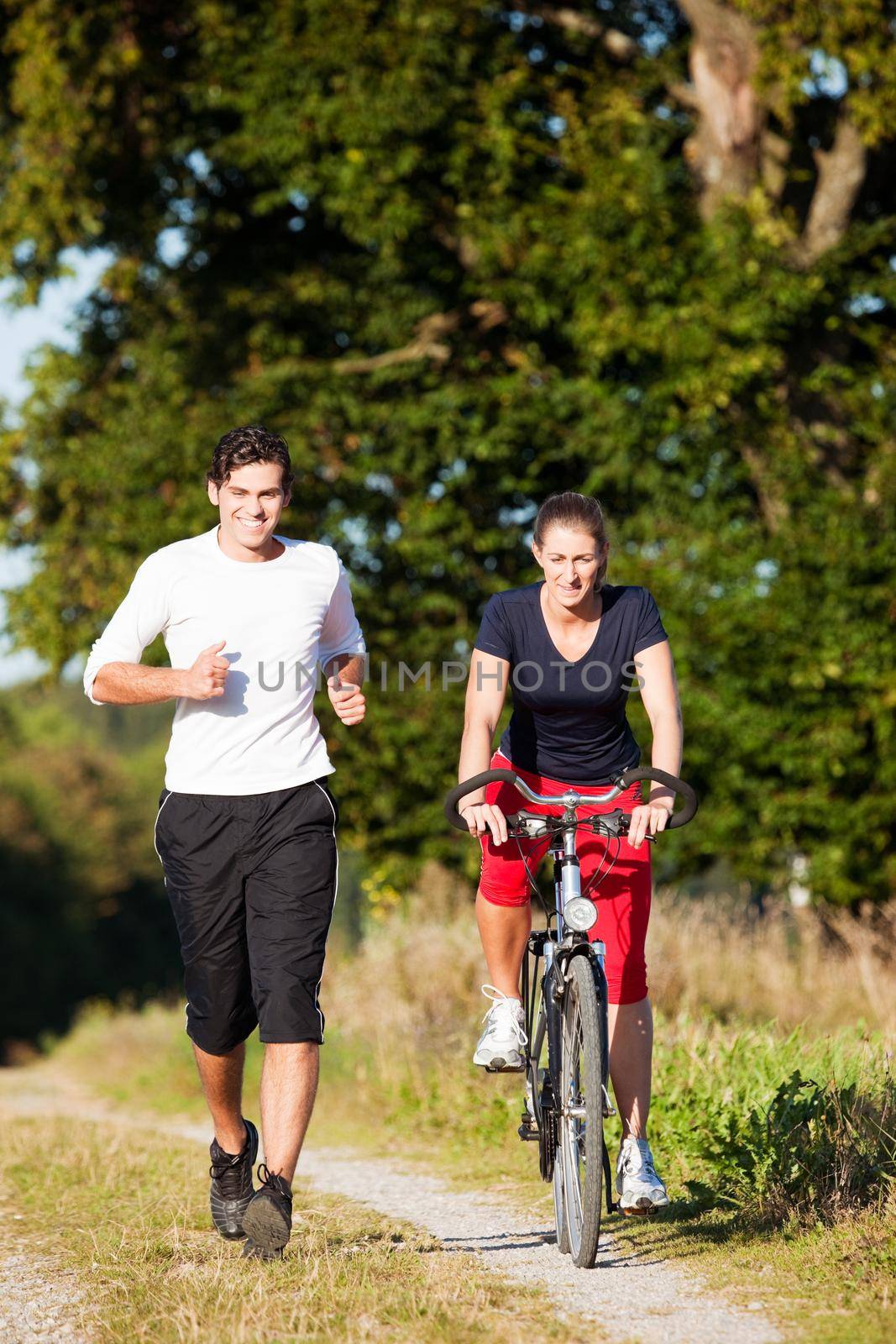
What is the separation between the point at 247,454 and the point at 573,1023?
6.43 ft

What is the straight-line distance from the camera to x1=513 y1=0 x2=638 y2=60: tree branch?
1430 cm

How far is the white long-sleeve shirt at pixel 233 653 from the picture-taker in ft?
14.6

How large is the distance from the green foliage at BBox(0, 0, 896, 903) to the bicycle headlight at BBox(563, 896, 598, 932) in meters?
7.85

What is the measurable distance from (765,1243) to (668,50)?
1218 cm

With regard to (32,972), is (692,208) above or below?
above

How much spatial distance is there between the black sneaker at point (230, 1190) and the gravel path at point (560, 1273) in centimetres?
55

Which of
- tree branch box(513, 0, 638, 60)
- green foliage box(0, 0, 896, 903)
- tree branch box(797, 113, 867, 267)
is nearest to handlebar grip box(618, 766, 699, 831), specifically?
green foliage box(0, 0, 896, 903)

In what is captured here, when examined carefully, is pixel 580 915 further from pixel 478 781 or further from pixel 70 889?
pixel 70 889

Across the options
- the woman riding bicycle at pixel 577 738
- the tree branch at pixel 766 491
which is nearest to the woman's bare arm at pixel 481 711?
the woman riding bicycle at pixel 577 738

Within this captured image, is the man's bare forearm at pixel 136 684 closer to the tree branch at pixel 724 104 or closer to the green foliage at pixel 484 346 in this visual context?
the green foliage at pixel 484 346

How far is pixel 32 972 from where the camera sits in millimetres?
48188

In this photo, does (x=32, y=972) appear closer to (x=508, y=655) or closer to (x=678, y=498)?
(x=678, y=498)

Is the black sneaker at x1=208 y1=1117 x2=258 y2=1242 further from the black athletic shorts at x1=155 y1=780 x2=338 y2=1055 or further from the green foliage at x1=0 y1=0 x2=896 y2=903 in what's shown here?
the green foliage at x1=0 y1=0 x2=896 y2=903

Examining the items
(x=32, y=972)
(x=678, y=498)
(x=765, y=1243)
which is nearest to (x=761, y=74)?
(x=678, y=498)
